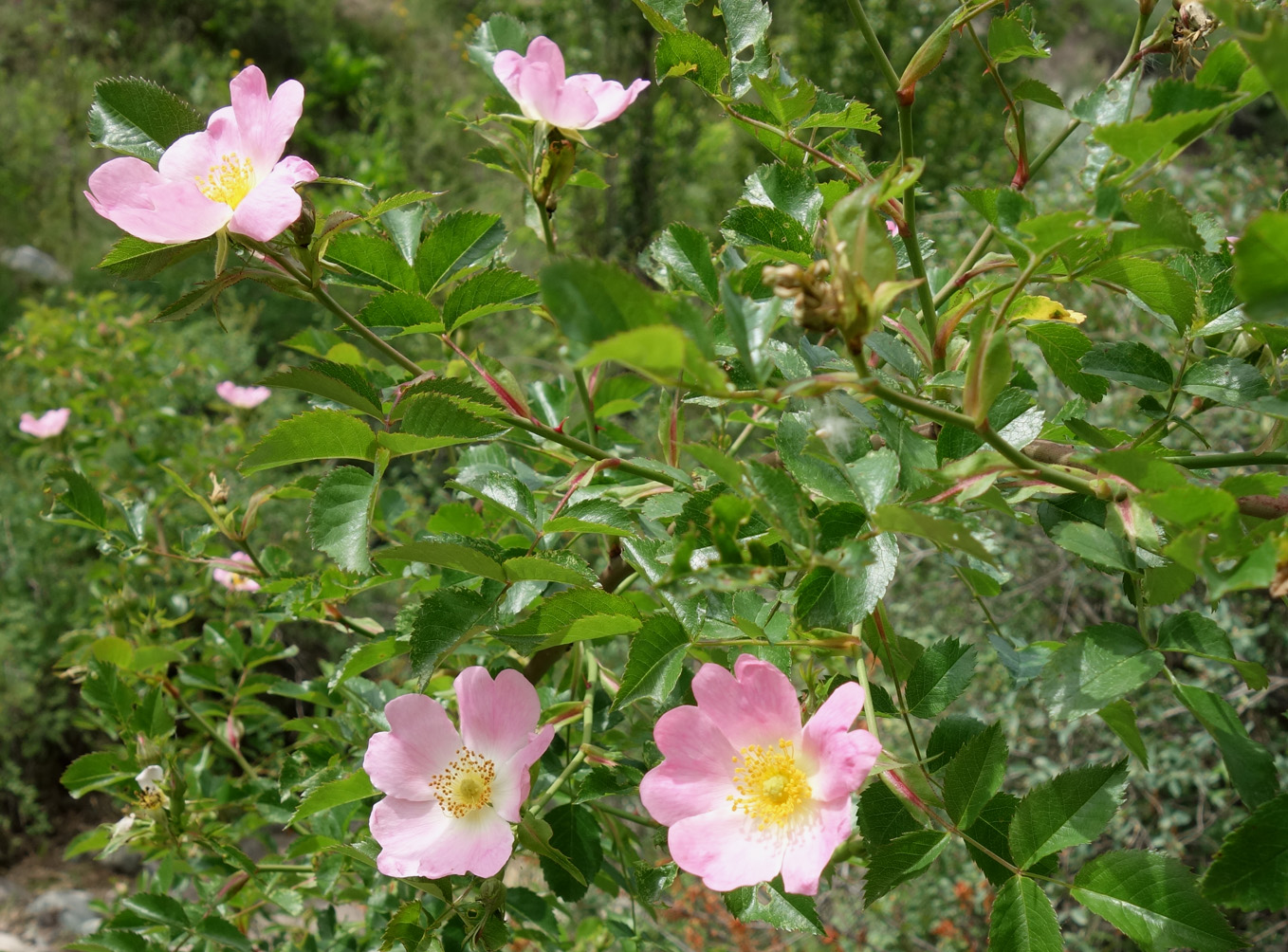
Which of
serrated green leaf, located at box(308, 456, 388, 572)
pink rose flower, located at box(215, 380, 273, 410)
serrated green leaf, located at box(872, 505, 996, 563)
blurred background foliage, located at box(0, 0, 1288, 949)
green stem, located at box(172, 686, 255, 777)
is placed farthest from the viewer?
blurred background foliage, located at box(0, 0, 1288, 949)

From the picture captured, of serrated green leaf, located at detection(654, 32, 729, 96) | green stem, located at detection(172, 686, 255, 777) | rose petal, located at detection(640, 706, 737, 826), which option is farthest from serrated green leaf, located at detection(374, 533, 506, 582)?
green stem, located at detection(172, 686, 255, 777)

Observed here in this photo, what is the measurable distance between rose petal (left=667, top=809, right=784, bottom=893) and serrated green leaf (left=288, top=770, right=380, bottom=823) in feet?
0.73

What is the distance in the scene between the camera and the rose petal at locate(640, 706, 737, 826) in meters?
0.46

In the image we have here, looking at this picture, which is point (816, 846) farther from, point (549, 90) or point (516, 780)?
point (549, 90)

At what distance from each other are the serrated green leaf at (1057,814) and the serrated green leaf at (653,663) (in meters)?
0.19

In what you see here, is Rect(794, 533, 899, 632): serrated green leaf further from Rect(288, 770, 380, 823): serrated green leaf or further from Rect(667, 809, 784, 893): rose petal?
Rect(288, 770, 380, 823): serrated green leaf

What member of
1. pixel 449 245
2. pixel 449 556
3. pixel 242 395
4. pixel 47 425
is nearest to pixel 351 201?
pixel 449 245

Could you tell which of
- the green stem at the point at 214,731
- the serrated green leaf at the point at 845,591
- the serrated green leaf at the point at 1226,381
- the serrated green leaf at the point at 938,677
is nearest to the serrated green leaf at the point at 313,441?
the serrated green leaf at the point at 845,591

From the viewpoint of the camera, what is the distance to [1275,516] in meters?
0.41

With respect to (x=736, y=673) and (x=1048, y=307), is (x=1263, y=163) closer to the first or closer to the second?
(x=1048, y=307)

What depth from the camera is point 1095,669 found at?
1.32 ft

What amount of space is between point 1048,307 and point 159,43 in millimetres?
7048

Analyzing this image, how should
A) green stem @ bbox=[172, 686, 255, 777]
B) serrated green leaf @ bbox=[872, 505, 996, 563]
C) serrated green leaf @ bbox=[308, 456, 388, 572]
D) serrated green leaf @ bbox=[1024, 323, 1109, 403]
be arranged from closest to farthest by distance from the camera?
serrated green leaf @ bbox=[872, 505, 996, 563] < serrated green leaf @ bbox=[308, 456, 388, 572] < serrated green leaf @ bbox=[1024, 323, 1109, 403] < green stem @ bbox=[172, 686, 255, 777]

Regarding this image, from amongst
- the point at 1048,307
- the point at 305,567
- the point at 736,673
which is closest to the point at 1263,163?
the point at 1048,307
